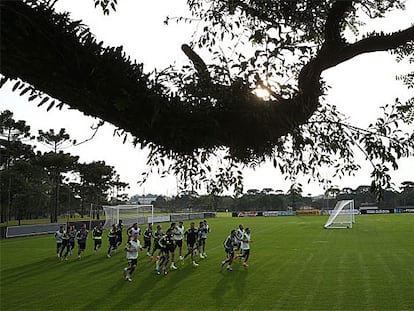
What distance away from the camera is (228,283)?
590 inches

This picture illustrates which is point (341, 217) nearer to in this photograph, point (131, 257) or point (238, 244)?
point (238, 244)

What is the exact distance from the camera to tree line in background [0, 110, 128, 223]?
49.9m

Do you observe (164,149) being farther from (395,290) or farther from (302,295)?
(395,290)

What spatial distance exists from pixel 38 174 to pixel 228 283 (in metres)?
51.1

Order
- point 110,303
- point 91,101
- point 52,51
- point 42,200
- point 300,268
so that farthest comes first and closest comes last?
point 42,200 < point 300,268 < point 110,303 < point 91,101 < point 52,51

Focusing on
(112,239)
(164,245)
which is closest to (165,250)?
(164,245)

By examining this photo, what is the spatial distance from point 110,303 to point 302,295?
17.7ft

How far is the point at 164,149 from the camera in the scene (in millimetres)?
3068

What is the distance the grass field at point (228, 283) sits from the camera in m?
12.1

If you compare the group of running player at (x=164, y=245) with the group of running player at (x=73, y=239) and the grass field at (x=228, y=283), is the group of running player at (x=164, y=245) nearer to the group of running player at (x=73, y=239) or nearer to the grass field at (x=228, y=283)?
the grass field at (x=228, y=283)

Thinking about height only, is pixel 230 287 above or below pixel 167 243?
below

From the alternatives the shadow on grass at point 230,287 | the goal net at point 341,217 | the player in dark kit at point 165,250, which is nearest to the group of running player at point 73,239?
the player in dark kit at point 165,250

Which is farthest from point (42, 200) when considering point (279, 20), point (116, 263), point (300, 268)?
point (279, 20)

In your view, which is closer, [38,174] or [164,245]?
[164,245]
